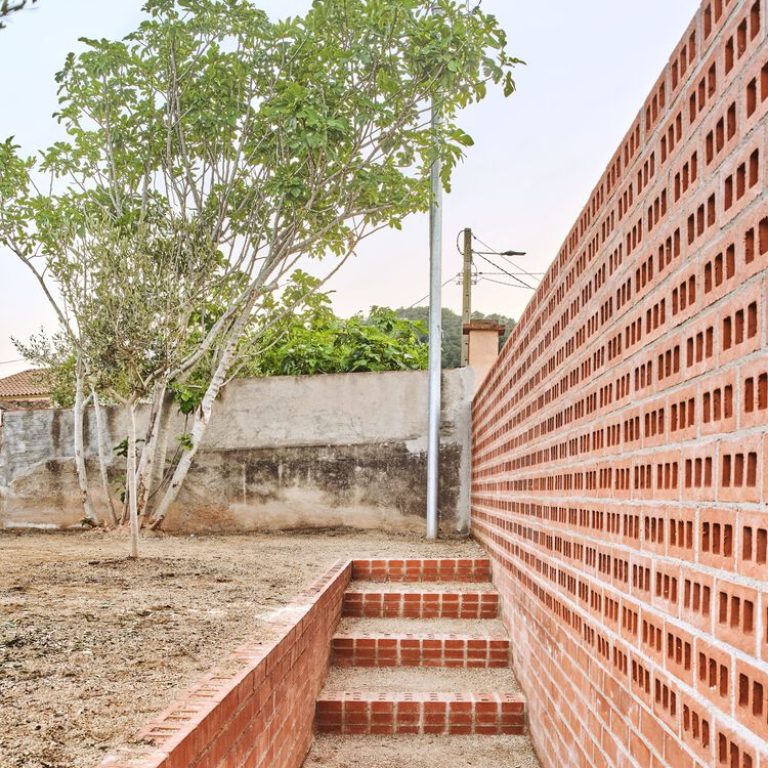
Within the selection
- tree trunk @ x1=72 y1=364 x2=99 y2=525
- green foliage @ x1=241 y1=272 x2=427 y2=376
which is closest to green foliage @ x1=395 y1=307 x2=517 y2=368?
green foliage @ x1=241 y1=272 x2=427 y2=376

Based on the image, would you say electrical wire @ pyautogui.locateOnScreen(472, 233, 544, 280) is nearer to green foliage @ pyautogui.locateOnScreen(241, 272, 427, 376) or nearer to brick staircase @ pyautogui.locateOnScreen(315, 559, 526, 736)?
green foliage @ pyautogui.locateOnScreen(241, 272, 427, 376)

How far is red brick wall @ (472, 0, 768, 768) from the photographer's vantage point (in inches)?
66.2

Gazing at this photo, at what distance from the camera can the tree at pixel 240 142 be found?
27.5 feet

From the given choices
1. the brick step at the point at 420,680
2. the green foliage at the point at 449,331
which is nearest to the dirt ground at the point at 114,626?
the brick step at the point at 420,680

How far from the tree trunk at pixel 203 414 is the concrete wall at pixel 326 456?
0.53 meters

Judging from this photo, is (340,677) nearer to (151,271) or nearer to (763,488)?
(151,271)

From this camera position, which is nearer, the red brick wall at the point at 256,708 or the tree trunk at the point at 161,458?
the red brick wall at the point at 256,708

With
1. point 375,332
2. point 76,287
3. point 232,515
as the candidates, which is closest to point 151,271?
point 76,287

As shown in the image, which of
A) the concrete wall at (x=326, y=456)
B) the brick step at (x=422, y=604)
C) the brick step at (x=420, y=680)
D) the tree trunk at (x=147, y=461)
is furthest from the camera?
the concrete wall at (x=326, y=456)

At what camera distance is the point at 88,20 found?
9.23 meters

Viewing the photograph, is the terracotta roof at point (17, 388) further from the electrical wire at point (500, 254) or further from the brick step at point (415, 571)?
the brick step at point (415, 571)

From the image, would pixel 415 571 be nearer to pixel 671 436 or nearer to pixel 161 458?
pixel 161 458

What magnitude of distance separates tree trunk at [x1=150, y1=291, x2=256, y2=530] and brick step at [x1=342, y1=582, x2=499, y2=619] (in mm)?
4007

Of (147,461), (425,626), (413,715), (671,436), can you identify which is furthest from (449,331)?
(671,436)
